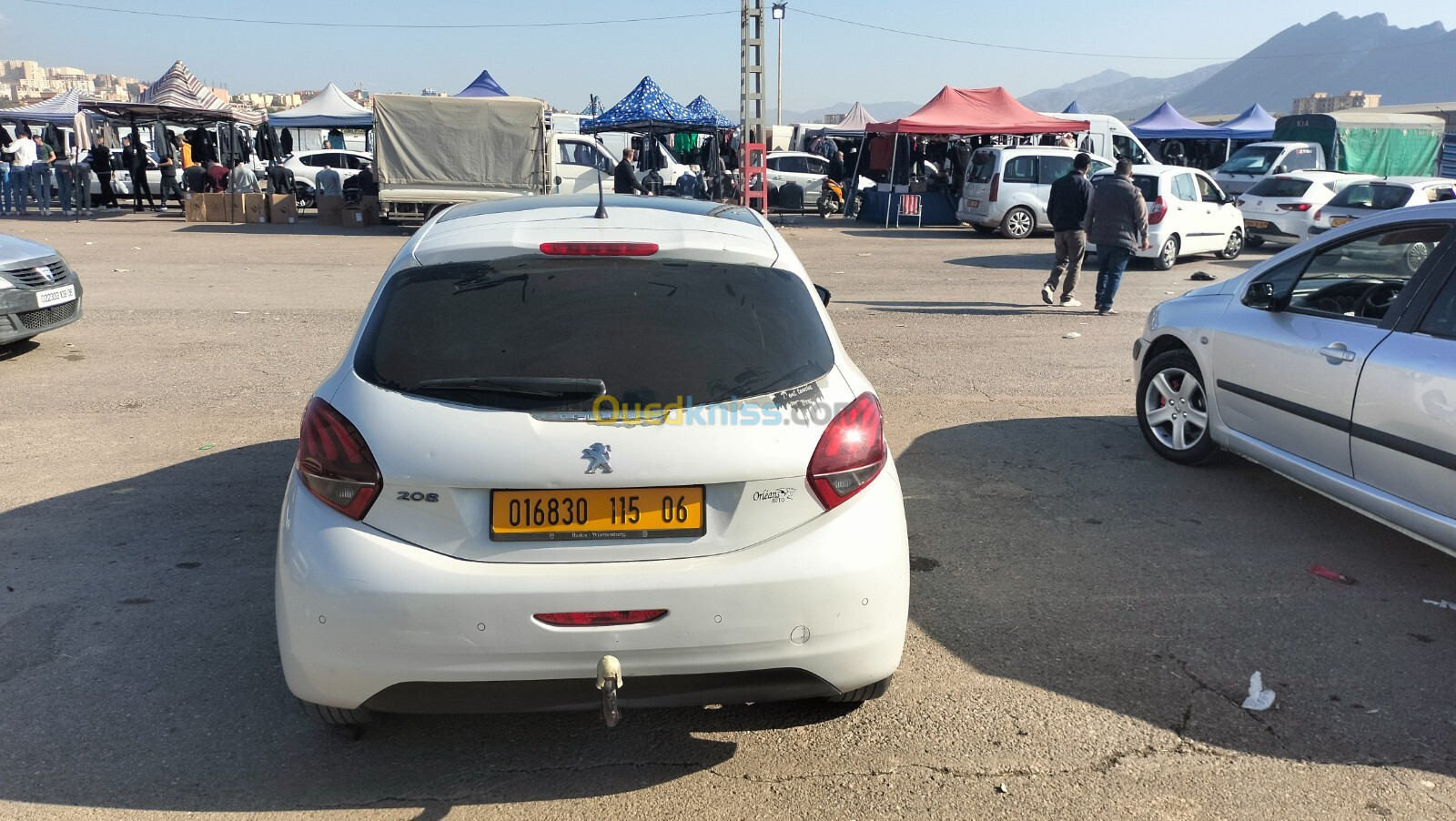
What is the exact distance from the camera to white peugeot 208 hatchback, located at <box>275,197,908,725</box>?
8.80ft

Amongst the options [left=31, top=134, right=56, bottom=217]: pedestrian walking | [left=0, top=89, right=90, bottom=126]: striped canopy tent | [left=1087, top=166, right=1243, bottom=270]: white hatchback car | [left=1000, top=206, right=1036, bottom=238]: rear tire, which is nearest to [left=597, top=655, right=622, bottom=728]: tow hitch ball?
[left=1087, top=166, right=1243, bottom=270]: white hatchback car

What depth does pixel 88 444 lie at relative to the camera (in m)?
6.44

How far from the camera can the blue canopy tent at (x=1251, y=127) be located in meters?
33.7

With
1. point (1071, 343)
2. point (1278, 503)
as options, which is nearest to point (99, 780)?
point (1278, 503)

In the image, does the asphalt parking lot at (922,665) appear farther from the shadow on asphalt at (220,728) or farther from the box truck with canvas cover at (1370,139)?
the box truck with canvas cover at (1370,139)

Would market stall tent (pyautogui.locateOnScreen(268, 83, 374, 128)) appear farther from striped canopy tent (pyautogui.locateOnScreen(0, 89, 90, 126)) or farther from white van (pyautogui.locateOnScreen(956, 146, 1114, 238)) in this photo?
white van (pyautogui.locateOnScreen(956, 146, 1114, 238))

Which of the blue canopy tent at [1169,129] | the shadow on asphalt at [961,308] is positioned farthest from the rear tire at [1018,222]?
the blue canopy tent at [1169,129]

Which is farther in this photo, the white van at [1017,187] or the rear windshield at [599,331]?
the white van at [1017,187]

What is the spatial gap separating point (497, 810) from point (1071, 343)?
8.42 metres

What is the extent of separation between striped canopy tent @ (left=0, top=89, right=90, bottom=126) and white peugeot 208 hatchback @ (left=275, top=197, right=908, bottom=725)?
37121 mm

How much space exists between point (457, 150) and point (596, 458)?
2108 cm

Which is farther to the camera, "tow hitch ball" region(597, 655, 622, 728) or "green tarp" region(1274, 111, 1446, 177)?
"green tarp" region(1274, 111, 1446, 177)

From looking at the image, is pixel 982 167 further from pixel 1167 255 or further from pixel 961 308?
pixel 961 308

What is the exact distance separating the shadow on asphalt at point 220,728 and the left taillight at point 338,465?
2.80 ft
